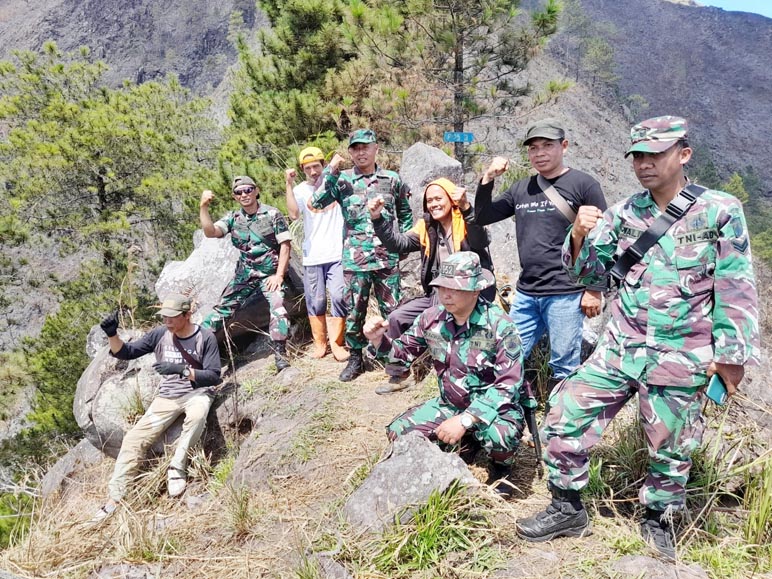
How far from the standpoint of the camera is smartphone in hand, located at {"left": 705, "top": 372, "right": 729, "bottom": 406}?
81.0 inches

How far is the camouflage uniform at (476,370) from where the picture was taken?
2.77 meters

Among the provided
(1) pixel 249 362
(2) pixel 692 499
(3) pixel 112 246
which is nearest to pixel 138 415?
(1) pixel 249 362

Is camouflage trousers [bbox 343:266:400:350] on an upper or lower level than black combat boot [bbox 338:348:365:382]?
upper

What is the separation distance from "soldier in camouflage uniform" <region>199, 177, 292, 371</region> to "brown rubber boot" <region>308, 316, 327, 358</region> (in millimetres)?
258

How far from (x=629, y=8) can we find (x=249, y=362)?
7409 cm

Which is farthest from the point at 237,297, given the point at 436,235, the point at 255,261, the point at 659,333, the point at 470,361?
the point at 659,333

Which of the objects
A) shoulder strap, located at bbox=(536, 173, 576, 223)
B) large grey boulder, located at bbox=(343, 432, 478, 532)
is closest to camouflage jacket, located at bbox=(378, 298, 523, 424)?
large grey boulder, located at bbox=(343, 432, 478, 532)

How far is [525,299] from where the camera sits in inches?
125

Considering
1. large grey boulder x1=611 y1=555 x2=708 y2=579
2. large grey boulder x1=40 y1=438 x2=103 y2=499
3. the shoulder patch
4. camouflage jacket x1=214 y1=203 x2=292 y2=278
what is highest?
the shoulder patch

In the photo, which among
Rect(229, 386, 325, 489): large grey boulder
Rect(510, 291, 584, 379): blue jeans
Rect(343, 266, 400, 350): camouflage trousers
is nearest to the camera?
Rect(510, 291, 584, 379): blue jeans

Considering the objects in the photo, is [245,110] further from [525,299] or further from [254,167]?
[525,299]

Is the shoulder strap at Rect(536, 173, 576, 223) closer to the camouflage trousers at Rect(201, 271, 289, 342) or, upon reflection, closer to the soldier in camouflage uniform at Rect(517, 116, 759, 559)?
the soldier in camouflage uniform at Rect(517, 116, 759, 559)

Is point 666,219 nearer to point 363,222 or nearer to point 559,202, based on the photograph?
point 559,202

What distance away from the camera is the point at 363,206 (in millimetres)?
4152
